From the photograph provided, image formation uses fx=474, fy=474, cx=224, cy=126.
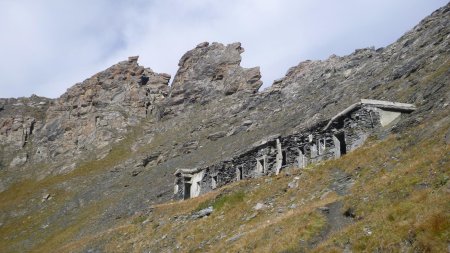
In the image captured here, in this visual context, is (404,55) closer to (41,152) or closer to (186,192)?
(186,192)

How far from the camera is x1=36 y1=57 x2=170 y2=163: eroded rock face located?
136 metres

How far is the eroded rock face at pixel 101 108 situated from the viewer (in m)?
136

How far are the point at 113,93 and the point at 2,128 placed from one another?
127 ft

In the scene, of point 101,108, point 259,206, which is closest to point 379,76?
point 259,206

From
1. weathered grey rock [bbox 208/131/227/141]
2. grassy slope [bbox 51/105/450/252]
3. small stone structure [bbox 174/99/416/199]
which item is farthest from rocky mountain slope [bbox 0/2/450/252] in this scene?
small stone structure [bbox 174/99/416/199]

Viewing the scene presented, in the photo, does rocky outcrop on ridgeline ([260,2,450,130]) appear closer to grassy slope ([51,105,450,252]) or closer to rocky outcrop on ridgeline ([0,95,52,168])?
grassy slope ([51,105,450,252])

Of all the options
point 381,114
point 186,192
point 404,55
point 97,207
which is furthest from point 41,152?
point 381,114

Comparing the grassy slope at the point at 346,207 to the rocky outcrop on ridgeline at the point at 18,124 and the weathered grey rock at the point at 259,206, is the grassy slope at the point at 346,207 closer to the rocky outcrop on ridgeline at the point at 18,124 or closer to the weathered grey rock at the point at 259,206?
the weathered grey rock at the point at 259,206

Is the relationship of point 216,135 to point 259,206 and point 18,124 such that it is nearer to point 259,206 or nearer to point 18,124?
point 259,206

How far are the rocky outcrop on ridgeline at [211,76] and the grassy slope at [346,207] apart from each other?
89.6 m

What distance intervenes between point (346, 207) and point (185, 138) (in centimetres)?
8509

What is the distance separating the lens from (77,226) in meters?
70.5

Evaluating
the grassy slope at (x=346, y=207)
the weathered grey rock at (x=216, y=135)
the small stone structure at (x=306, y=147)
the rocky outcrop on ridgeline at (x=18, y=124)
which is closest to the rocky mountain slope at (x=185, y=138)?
the grassy slope at (x=346, y=207)

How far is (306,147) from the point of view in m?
38.2
